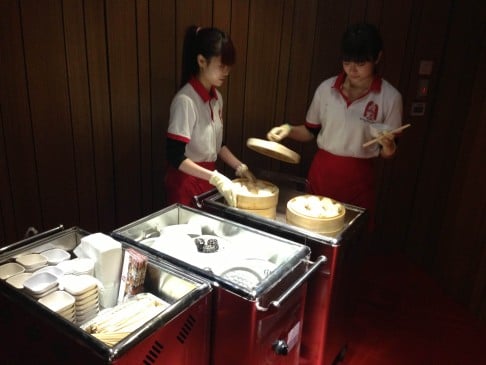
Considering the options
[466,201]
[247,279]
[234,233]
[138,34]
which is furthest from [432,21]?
[247,279]

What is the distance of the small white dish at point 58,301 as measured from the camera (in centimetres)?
141

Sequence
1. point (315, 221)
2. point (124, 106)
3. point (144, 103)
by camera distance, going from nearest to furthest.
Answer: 1. point (315, 221)
2. point (124, 106)
3. point (144, 103)

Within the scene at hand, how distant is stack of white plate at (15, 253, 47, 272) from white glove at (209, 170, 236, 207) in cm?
96

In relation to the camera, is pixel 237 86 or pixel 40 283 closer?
pixel 40 283

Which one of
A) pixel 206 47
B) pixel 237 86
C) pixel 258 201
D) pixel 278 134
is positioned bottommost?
pixel 258 201

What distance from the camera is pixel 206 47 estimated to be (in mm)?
2383

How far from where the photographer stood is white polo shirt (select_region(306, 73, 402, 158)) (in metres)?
2.54

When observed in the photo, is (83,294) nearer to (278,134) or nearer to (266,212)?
(266,212)

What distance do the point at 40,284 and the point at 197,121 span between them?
131 cm

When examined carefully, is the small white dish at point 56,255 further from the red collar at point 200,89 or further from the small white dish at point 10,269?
the red collar at point 200,89

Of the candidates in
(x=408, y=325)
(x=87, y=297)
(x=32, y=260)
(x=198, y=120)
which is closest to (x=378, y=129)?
(x=198, y=120)

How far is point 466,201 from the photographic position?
3480 millimetres

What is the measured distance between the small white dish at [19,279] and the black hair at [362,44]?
1.94m

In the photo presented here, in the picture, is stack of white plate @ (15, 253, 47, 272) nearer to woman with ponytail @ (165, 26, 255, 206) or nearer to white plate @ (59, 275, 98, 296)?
white plate @ (59, 275, 98, 296)
